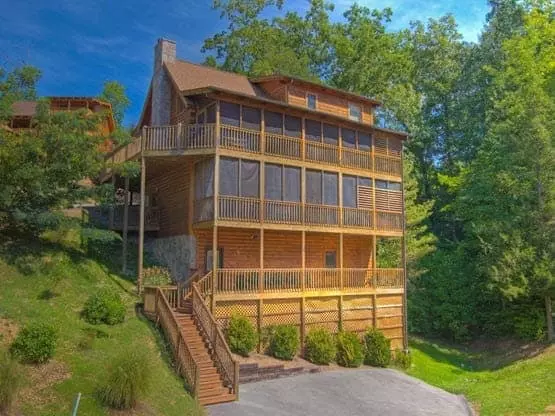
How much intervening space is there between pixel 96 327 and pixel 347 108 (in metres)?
16.9

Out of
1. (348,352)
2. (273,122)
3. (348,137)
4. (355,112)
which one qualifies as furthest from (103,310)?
(355,112)

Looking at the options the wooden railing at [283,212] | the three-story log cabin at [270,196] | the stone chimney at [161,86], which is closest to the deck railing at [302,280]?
the three-story log cabin at [270,196]

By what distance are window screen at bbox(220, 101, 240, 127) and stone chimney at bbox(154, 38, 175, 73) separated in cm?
615

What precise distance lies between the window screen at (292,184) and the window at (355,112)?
645cm

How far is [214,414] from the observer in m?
13.6

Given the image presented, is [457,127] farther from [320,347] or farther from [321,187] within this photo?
[320,347]

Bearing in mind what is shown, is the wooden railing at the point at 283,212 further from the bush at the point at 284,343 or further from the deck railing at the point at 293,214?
the bush at the point at 284,343

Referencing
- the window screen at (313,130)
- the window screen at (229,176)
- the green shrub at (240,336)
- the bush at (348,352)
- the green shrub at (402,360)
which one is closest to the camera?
the green shrub at (240,336)

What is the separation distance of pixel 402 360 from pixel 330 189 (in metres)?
7.95

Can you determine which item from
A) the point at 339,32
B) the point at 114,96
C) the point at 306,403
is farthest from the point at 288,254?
the point at 339,32

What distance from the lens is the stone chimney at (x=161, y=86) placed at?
982 inches

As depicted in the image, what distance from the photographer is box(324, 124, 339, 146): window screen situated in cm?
2406

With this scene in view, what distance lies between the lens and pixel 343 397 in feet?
54.4

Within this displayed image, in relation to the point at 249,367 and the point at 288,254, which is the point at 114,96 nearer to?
the point at 288,254
